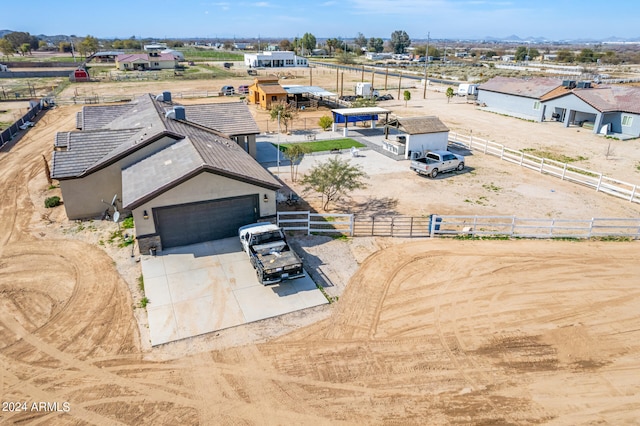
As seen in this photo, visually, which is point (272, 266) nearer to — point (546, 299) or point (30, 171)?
point (546, 299)

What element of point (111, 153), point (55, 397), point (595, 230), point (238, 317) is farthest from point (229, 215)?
point (595, 230)

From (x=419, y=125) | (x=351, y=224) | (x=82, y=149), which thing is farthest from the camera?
(x=419, y=125)

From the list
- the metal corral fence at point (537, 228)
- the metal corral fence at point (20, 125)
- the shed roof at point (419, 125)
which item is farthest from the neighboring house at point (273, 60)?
the metal corral fence at point (537, 228)

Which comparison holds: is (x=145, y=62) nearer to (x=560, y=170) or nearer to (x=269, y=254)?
(x=560, y=170)

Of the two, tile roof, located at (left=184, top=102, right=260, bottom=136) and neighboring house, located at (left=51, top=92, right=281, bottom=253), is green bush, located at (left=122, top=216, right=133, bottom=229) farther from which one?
tile roof, located at (left=184, top=102, right=260, bottom=136)

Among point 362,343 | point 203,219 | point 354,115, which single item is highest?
point 354,115

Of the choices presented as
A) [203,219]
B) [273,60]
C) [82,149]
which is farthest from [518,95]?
[273,60]

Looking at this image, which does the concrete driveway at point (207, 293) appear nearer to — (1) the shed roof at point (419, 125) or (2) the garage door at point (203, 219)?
(2) the garage door at point (203, 219)
